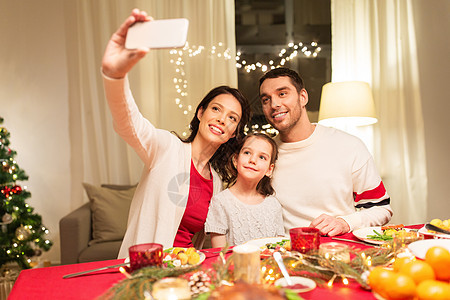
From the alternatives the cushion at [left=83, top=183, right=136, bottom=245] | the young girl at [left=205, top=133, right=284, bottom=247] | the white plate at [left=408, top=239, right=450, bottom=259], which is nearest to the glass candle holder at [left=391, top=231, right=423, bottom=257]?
the white plate at [left=408, top=239, right=450, bottom=259]

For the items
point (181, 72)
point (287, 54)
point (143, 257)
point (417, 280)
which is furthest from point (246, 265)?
point (287, 54)

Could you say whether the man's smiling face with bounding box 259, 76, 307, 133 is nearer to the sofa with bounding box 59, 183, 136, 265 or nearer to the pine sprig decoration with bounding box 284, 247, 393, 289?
the pine sprig decoration with bounding box 284, 247, 393, 289

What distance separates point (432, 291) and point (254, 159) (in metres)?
1.21

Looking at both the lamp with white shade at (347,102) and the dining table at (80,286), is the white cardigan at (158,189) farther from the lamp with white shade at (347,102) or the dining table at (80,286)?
the lamp with white shade at (347,102)

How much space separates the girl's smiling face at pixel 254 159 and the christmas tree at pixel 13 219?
2.22 m

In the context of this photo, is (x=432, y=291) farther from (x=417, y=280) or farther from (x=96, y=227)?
(x=96, y=227)

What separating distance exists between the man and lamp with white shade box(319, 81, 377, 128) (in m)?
1.23

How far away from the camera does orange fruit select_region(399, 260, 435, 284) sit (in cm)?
79

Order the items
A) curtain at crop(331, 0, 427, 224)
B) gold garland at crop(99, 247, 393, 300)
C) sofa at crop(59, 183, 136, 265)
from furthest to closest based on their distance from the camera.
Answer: curtain at crop(331, 0, 427, 224) → sofa at crop(59, 183, 136, 265) → gold garland at crop(99, 247, 393, 300)

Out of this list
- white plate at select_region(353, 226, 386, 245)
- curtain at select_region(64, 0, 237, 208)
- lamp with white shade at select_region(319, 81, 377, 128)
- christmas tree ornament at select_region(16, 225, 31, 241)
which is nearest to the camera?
white plate at select_region(353, 226, 386, 245)

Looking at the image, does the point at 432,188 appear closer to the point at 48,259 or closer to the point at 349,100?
the point at 349,100

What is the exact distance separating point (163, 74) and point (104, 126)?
82 centimetres

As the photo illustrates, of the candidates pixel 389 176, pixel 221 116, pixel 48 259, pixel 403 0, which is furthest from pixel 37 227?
pixel 403 0

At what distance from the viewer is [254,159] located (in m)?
1.87
